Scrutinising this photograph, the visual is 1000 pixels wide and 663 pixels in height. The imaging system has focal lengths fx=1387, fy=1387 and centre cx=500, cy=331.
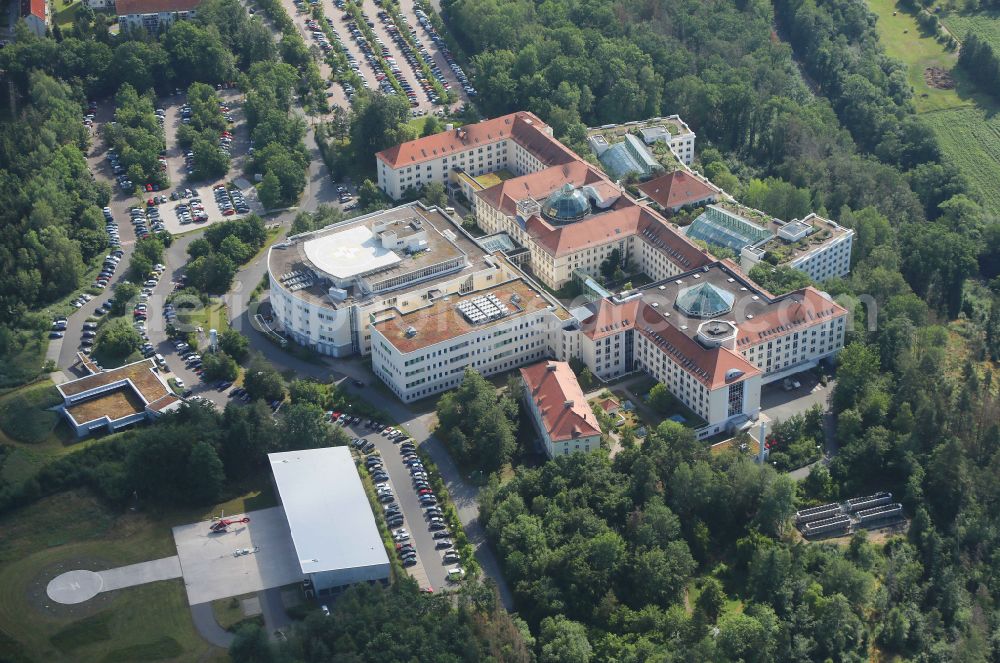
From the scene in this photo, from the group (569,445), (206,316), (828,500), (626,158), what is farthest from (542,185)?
(828,500)

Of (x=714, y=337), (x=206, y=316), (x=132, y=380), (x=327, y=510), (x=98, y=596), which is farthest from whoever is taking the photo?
(x=206, y=316)

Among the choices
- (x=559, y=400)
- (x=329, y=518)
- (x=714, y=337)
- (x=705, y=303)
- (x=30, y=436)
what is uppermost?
(x=705, y=303)

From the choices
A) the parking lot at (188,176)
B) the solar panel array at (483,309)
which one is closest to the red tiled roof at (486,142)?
the parking lot at (188,176)

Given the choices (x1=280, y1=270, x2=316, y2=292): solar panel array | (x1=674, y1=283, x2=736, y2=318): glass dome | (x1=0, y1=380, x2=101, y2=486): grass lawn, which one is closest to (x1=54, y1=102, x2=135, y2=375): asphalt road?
(x1=0, y1=380, x2=101, y2=486): grass lawn

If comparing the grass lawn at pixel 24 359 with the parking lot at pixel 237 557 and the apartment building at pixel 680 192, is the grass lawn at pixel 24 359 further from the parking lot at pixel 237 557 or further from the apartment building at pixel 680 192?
the apartment building at pixel 680 192

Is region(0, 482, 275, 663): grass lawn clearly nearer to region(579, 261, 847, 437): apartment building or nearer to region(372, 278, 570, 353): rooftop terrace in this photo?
region(372, 278, 570, 353): rooftop terrace

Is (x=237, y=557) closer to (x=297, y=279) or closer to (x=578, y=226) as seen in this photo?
(x=297, y=279)
